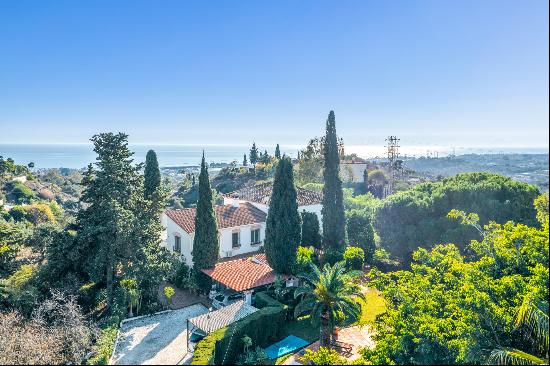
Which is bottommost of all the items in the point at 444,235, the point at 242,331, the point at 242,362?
the point at 242,362

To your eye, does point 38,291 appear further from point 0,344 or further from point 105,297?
point 0,344

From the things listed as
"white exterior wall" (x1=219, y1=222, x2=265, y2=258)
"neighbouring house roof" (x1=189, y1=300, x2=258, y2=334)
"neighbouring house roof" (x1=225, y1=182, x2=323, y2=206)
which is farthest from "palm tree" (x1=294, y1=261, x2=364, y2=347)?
"neighbouring house roof" (x1=225, y1=182, x2=323, y2=206)

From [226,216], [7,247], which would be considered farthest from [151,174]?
[7,247]

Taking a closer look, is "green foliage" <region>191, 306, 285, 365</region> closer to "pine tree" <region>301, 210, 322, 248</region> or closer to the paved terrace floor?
the paved terrace floor

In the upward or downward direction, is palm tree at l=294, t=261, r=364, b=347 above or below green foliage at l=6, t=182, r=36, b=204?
below

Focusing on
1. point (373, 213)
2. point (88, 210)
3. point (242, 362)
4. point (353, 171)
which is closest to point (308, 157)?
point (353, 171)

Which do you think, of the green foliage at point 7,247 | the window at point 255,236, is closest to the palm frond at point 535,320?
the window at point 255,236

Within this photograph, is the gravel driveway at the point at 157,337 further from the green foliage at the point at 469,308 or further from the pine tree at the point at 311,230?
the pine tree at the point at 311,230
